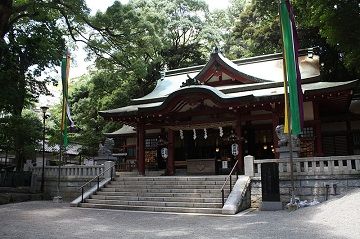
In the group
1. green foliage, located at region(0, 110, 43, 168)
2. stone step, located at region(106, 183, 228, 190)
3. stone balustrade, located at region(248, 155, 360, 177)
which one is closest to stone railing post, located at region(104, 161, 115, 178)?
stone step, located at region(106, 183, 228, 190)

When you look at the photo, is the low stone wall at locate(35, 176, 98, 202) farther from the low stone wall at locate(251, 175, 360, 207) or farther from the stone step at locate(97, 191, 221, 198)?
the low stone wall at locate(251, 175, 360, 207)

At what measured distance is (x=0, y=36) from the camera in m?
11.6

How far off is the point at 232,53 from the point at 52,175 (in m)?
28.4

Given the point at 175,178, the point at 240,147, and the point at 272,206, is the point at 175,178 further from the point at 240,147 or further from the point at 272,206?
the point at 272,206

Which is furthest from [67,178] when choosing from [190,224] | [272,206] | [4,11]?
[272,206]

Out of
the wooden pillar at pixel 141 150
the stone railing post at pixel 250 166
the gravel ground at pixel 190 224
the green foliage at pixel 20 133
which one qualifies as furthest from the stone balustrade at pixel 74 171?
the stone railing post at pixel 250 166

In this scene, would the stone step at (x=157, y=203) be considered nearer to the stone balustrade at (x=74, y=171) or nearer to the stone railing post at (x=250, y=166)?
the stone railing post at (x=250, y=166)

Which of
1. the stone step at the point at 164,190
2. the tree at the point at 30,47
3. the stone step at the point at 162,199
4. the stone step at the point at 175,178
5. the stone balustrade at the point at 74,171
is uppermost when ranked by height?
the tree at the point at 30,47

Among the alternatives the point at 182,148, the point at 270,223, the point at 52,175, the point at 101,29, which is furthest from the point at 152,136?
the point at 270,223

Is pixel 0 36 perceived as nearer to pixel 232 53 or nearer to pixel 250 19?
pixel 250 19

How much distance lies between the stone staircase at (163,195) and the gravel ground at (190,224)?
3.42ft

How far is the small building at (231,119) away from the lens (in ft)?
54.2

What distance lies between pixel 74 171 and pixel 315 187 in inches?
461

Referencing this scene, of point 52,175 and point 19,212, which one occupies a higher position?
point 52,175
